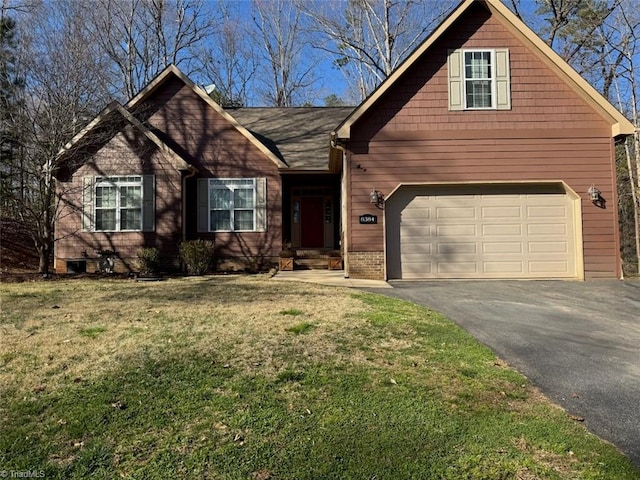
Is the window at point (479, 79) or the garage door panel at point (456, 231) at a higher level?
the window at point (479, 79)

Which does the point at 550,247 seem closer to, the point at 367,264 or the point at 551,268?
the point at 551,268

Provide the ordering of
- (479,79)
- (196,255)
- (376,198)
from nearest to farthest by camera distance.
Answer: (376,198), (479,79), (196,255)

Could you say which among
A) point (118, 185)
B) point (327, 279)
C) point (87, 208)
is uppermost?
point (118, 185)

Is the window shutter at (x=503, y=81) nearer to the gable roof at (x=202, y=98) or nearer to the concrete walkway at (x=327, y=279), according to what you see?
the concrete walkway at (x=327, y=279)

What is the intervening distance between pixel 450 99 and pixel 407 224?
3344mm

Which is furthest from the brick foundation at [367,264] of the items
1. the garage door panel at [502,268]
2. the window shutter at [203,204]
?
the window shutter at [203,204]

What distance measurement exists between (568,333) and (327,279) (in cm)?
585

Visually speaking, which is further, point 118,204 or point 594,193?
point 118,204

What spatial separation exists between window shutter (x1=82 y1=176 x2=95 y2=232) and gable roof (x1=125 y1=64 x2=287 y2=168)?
2640mm

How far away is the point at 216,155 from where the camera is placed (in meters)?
14.1

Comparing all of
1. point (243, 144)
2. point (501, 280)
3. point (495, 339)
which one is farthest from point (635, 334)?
point (243, 144)

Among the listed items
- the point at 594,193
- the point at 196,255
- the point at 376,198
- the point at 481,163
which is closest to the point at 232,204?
the point at 196,255

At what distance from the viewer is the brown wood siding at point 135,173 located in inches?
521

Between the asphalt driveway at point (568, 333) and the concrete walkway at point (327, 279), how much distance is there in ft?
1.88
